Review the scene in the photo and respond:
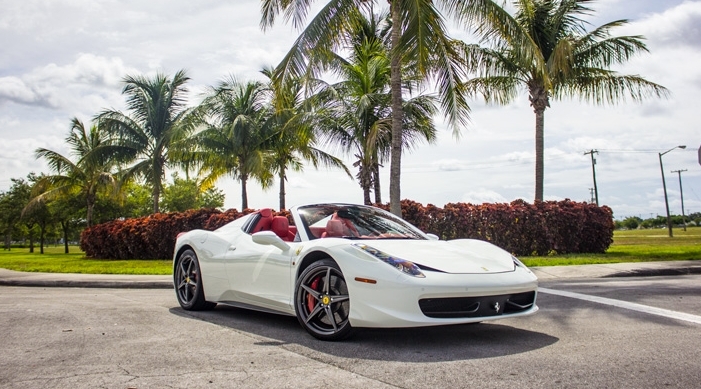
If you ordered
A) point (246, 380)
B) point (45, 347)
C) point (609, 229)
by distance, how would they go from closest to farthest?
point (246, 380), point (45, 347), point (609, 229)

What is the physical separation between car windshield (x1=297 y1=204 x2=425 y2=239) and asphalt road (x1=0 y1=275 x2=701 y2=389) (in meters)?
0.97

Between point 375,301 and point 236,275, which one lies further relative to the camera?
point 236,275

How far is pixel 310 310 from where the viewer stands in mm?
5621

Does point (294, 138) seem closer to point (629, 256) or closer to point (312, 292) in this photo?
point (629, 256)

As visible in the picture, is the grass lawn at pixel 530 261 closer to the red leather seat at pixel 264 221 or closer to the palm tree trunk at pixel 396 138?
the palm tree trunk at pixel 396 138

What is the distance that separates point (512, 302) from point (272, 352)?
2.03 m

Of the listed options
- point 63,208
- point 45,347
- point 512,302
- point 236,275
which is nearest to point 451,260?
point 512,302

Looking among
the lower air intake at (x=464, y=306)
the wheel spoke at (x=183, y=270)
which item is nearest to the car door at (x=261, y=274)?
the wheel spoke at (x=183, y=270)

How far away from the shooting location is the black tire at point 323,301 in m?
5.29

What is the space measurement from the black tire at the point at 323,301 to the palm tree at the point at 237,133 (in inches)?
Answer: 841

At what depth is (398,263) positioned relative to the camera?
5.07m

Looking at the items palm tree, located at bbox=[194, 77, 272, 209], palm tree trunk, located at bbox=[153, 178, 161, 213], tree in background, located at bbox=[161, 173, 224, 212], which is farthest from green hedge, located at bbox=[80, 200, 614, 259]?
tree in background, located at bbox=[161, 173, 224, 212]

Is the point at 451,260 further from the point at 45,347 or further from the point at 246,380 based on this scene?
the point at 45,347

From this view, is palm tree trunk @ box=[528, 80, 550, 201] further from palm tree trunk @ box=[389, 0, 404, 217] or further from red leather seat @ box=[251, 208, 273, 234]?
red leather seat @ box=[251, 208, 273, 234]
